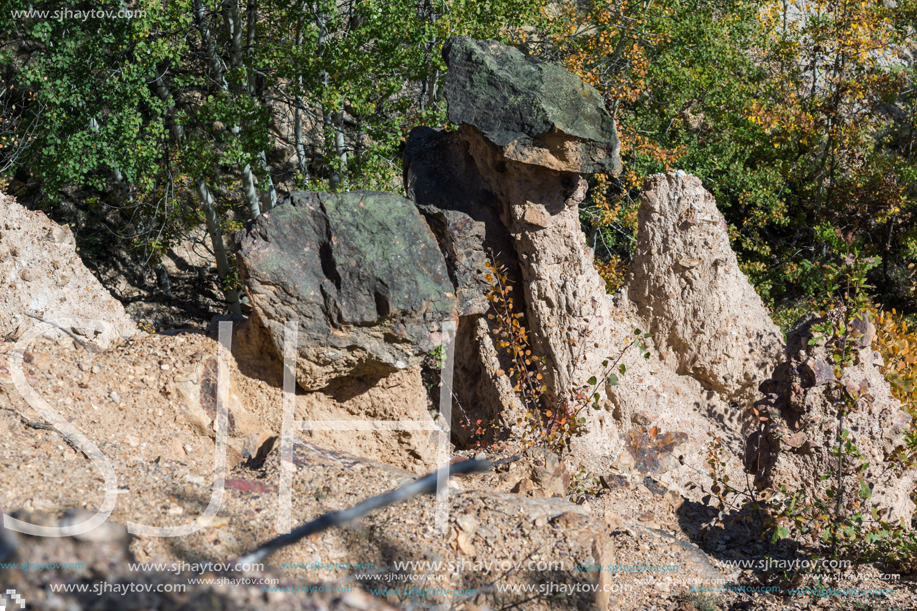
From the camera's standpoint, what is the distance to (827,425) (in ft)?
16.0

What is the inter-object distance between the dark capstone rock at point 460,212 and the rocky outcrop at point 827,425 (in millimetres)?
2219

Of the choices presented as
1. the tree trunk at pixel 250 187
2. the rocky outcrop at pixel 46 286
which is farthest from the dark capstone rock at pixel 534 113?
the tree trunk at pixel 250 187

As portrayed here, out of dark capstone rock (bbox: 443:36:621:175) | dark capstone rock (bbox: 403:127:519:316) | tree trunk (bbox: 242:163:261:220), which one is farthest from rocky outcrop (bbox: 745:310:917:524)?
tree trunk (bbox: 242:163:261:220)

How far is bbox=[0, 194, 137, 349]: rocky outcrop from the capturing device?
4.74m

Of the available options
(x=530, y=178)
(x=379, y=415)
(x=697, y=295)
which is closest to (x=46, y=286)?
(x=379, y=415)

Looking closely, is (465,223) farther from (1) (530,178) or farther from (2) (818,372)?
(2) (818,372)

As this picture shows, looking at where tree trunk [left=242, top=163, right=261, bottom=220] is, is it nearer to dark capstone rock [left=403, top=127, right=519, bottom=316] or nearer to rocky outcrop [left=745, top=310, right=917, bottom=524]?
dark capstone rock [left=403, top=127, right=519, bottom=316]

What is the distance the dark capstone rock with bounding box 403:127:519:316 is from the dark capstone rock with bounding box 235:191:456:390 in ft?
1.85

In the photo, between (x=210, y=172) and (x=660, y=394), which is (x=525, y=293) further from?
(x=210, y=172)

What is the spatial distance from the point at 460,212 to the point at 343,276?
1224 mm

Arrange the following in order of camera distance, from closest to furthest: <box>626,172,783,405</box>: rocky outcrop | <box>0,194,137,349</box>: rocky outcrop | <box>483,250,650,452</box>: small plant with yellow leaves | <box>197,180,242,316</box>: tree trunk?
1. <box>0,194,137,349</box>: rocky outcrop
2. <box>483,250,650,452</box>: small plant with yellow leaves
3. <box>626,172,783,405</box>: rocky outcrop
4. <box>197,180,242,316</box>: tree trunk

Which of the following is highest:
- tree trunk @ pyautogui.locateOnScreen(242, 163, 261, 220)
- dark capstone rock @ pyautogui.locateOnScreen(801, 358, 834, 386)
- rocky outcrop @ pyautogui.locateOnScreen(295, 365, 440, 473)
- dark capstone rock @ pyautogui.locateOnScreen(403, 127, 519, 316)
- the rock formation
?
tree trunk @ pyautogui.locateOnScreen(242, 163, 261, 220)

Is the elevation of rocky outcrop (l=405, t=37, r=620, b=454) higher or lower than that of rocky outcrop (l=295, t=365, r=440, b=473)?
higher

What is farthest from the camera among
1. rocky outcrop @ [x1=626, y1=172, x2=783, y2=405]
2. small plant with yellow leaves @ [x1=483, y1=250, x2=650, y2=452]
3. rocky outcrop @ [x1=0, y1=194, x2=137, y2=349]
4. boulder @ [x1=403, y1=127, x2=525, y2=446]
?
rocky outcrop @ [x1=626, y1=172, x2=783, y2=405]
